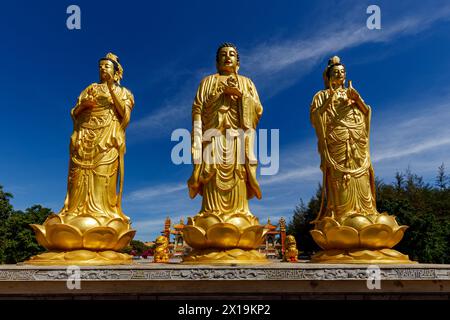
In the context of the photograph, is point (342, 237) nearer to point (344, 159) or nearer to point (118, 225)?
point (344, 159)

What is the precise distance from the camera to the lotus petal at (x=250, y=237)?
197 inches

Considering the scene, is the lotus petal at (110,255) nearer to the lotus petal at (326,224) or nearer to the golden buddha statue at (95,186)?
the golden buddha statue at (95,186)

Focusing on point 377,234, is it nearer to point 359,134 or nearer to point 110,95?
point 359,134

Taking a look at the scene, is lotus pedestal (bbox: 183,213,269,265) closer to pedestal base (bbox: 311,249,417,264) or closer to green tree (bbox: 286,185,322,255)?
pedestal base (bbox: 311,249,417,264)

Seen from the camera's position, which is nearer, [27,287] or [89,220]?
[27,287]

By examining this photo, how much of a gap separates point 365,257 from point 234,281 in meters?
2.00

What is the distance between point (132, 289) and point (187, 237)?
1.18 metres

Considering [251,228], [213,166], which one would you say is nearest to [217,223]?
[251,228]

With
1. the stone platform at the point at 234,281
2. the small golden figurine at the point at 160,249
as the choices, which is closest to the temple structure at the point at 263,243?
the small golden figurine at the point at 160,249

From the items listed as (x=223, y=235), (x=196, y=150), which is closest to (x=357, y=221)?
(x=223, y=235)

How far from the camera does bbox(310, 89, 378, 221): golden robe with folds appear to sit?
18.4 feet

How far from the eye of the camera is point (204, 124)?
231 inches

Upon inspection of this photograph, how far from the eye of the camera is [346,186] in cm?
564
